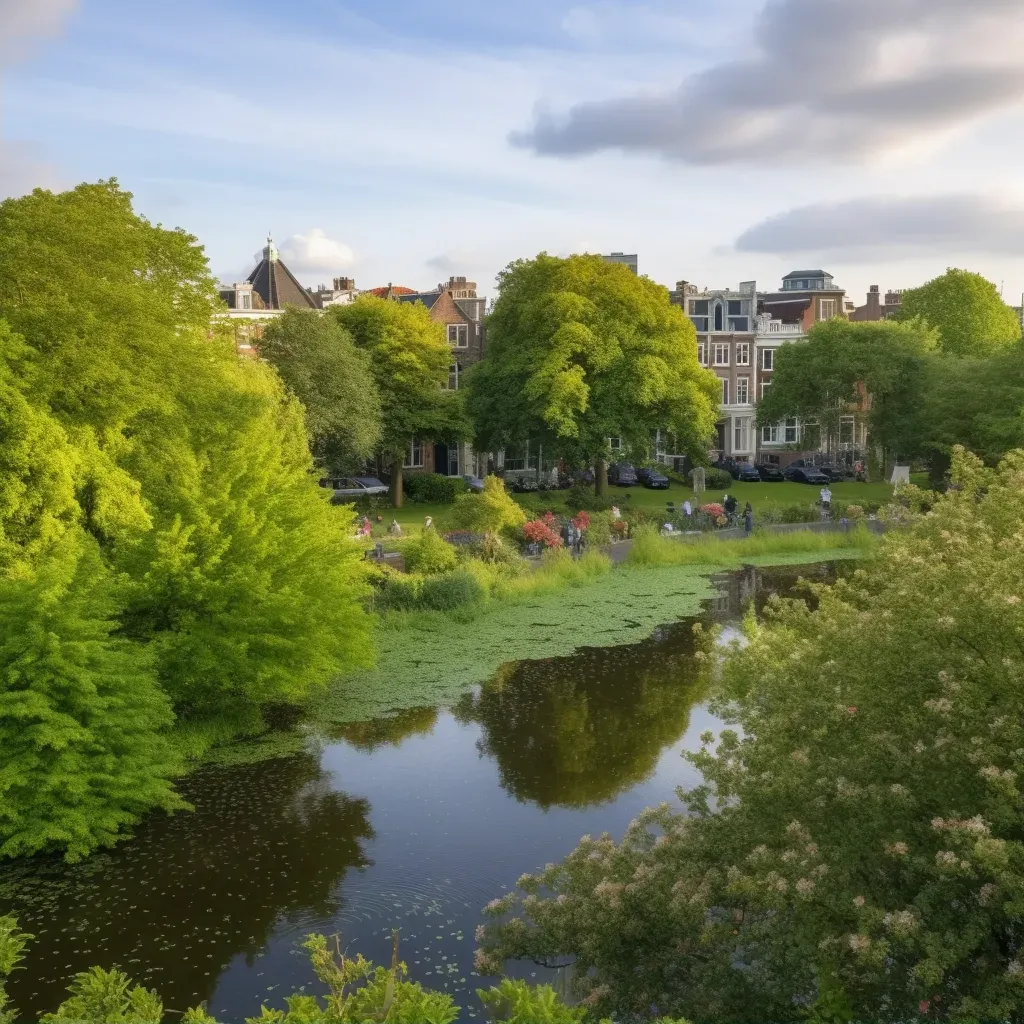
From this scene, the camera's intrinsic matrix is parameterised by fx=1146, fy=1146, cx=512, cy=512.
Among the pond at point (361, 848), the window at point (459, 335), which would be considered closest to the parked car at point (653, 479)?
the window at point (459, 335)

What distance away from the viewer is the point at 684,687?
1165 inches

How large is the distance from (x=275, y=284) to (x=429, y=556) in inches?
1380

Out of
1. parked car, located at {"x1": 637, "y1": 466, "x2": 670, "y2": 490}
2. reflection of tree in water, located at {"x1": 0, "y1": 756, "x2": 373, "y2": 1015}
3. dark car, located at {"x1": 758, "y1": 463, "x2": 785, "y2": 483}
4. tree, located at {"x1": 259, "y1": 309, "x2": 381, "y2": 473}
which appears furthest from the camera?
dark car, located at {"x1": 758, "y1": 463, "x2": 785, "y2": 483}

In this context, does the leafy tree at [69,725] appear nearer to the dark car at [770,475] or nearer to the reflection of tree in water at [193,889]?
the reflection of tree in water at [193,889]

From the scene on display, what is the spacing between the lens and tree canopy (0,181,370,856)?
19469 millimetres

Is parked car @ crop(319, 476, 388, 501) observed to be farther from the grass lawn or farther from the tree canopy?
the tree canopy

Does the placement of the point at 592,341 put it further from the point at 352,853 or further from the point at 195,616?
the point at 352,853

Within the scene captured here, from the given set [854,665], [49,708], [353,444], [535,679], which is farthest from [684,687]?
[353,444]

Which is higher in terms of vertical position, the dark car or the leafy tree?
the dark car

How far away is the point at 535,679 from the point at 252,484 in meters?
9.35

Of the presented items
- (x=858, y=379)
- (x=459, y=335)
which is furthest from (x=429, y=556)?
(x=858, y=379)

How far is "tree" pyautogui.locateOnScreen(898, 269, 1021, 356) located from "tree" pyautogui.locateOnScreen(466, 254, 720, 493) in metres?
32.4

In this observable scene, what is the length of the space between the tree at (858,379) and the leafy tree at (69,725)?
182 feet

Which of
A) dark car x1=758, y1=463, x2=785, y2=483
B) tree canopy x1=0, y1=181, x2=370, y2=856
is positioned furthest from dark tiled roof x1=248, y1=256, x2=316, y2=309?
tree canopy x1=0, y1=181, x2=370, y2=856
